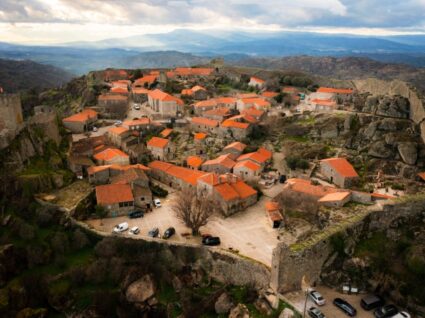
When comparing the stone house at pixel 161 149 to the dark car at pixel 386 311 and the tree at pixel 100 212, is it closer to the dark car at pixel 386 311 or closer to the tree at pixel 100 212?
the tree at pixel 100 212

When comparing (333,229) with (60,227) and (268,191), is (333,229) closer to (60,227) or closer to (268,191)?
(268,191)

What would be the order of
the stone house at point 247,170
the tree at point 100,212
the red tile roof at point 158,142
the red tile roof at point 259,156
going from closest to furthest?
1. the tree at point 100,212
2. the stone house at point 247,170
3. the red tile roof at point 259,156
4. the red tile roof at point 158,142

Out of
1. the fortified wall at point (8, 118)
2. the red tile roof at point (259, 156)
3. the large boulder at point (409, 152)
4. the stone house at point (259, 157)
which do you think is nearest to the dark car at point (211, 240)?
the stone house at point (259, 157)

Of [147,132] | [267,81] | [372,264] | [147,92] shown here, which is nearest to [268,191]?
[372,264]

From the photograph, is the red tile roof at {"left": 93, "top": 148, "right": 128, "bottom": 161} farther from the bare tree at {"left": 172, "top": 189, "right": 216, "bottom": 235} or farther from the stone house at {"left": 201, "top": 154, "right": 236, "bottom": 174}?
the bare tree at {"left": 172, "top": 189, "right": 216, "bottom": 235}

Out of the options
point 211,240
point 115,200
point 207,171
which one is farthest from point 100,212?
point 207,171

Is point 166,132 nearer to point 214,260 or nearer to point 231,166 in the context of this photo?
point 231,166

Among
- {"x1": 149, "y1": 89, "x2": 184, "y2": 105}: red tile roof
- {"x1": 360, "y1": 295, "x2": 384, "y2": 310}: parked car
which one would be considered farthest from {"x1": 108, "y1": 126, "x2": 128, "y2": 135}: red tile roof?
{"x1": 360, "y1": 295, "x2": 384, "y2": 310}: parked car
